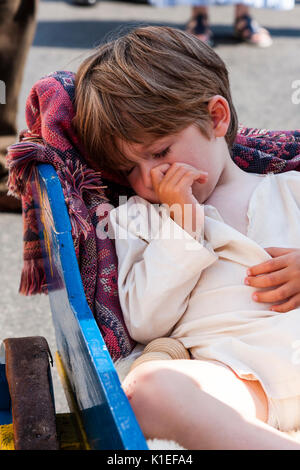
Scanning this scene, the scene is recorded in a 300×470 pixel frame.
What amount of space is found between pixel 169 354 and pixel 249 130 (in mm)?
673

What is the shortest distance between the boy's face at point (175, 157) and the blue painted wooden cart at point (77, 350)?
149 millimetres

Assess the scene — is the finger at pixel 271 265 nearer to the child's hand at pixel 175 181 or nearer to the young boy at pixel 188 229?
the young boy at pixel 188 229

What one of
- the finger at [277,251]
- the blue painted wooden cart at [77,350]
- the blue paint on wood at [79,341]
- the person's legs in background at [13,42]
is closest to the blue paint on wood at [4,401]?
the blue painted wooden cart at [77,350]

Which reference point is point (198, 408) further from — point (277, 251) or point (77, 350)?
point (277, 251)

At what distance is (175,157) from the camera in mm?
1177

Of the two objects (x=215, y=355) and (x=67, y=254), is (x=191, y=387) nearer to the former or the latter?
(x=215, y=355)

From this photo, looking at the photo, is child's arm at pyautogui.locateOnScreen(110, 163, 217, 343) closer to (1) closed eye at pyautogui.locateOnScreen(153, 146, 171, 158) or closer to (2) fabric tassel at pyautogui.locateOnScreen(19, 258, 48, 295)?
(1) closed eye at pyautogui.locateOnScreen(153, 146, 171, 158)

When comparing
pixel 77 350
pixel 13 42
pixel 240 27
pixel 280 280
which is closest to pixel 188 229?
pixel 280 280

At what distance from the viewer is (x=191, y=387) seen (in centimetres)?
95

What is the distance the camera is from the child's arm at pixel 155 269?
3.59ft
